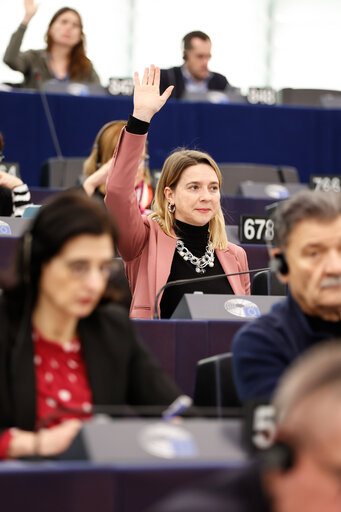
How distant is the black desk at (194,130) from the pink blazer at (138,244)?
3436mm

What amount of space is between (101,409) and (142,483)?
1.26 ft

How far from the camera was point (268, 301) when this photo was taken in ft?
9.70

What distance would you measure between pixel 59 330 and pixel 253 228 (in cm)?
235

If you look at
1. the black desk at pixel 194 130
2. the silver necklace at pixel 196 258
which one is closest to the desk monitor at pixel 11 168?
the black desk at pixel 194 130

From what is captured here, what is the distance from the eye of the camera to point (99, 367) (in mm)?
1805

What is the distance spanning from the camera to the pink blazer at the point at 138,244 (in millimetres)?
2990

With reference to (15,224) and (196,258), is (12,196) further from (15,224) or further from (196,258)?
(196,258)

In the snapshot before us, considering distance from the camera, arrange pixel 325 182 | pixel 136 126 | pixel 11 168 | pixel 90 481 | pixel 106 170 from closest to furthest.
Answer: pixel 90 481 → pixel 136 126 → pixel 106 170 → pixel 11 168 → pixel 325 182

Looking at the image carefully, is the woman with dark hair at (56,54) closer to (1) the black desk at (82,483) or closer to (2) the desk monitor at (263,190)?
(2) the desk monitor at (263,190)

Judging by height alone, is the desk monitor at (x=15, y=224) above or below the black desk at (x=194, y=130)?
below

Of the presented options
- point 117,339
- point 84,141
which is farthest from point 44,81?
point 117,339

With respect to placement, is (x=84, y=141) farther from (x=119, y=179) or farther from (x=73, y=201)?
(x=73, y=201)

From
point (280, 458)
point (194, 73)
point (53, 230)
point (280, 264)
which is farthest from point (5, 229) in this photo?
point (194, 73)

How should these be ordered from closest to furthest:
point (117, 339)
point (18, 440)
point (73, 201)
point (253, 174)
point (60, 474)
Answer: point (60, 474) → point (18, 440) → point (73, 201) → point (117, 339) → point (253, 174)
